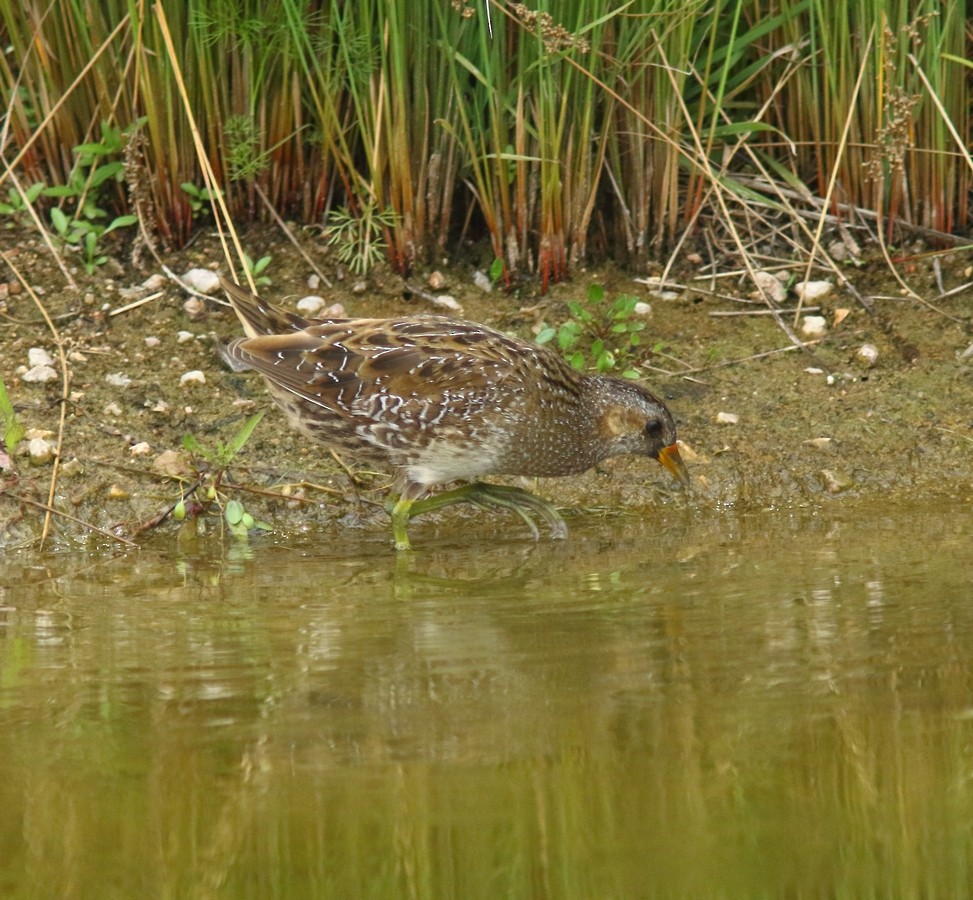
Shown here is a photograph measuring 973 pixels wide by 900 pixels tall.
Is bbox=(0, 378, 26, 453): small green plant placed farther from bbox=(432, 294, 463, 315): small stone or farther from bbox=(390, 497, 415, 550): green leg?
bbox=(432, 294, 463, 315): small stone

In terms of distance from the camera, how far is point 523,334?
654 cm

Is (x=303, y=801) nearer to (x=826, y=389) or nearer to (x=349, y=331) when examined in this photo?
(x=349, y=331)

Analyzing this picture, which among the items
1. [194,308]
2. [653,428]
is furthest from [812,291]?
[194,308]

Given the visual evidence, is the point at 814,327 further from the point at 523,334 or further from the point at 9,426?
the point at 9,426

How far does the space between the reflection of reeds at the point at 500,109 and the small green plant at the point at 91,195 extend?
0.32ft

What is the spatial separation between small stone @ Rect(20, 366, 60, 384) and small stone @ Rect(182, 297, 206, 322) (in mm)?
700

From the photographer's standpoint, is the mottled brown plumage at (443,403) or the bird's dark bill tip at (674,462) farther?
the bird's dark bill tip at (674,462)

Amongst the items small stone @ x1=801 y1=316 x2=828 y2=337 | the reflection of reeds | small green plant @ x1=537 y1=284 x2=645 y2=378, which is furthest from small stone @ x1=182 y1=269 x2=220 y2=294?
small stone @ x1=801 y1=316 x2=828 y2=337

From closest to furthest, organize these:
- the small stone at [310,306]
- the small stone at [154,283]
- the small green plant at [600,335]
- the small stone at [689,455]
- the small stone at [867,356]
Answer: the small stone at [689,455] → the small green plant at [600,335] → the small stone at [867,356] → the small stone at [310,306] → the small stone at [154,283]

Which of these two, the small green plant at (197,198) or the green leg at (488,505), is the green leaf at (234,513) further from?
the small green plant at (197,198)

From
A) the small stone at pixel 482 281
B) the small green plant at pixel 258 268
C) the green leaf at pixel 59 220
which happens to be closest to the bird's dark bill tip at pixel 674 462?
the small stone at pixel 482 281

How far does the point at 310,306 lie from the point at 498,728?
143 inches

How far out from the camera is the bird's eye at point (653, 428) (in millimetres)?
5594

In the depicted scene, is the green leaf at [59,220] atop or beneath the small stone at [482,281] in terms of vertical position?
atop
